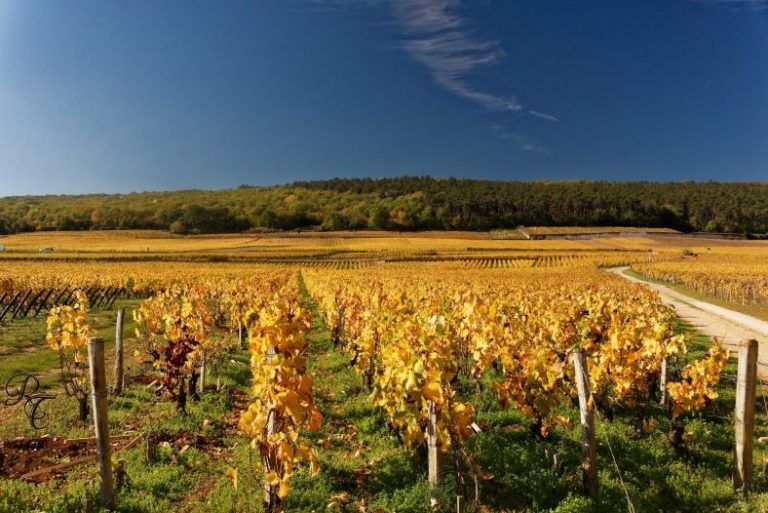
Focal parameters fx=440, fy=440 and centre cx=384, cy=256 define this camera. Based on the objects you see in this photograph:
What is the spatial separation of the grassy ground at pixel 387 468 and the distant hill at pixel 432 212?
12748 centimetres

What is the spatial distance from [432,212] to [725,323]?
5332 inches

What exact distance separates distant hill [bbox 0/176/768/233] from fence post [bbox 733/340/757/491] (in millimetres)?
133047

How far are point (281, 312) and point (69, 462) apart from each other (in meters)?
4.11

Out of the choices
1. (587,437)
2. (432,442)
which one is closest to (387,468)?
(432,442)

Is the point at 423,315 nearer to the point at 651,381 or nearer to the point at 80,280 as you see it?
the point at 651,381

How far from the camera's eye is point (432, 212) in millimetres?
153750

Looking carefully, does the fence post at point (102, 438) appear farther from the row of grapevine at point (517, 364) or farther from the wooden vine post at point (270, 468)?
the row of grapevine at point (517, 364)

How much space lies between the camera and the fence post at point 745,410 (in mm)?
5227

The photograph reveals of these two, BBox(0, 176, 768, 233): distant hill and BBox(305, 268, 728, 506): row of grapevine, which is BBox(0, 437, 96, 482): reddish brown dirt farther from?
BBox(0, 176, 768, 233): distant hill

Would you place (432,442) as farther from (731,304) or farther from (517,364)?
A: (731,304)

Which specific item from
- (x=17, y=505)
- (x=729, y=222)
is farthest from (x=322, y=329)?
(x=729, y=222)

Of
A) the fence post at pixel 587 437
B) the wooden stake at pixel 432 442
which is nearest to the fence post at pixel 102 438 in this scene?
the wooden stake at pixel 432 442

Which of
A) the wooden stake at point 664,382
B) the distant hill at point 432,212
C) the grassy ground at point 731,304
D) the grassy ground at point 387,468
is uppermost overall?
the distant hill at point 432,212

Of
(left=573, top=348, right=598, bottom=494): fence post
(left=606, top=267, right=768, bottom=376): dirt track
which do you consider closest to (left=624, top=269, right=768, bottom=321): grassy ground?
(left=606, top=267, right=768, bottom=376): dirt track
